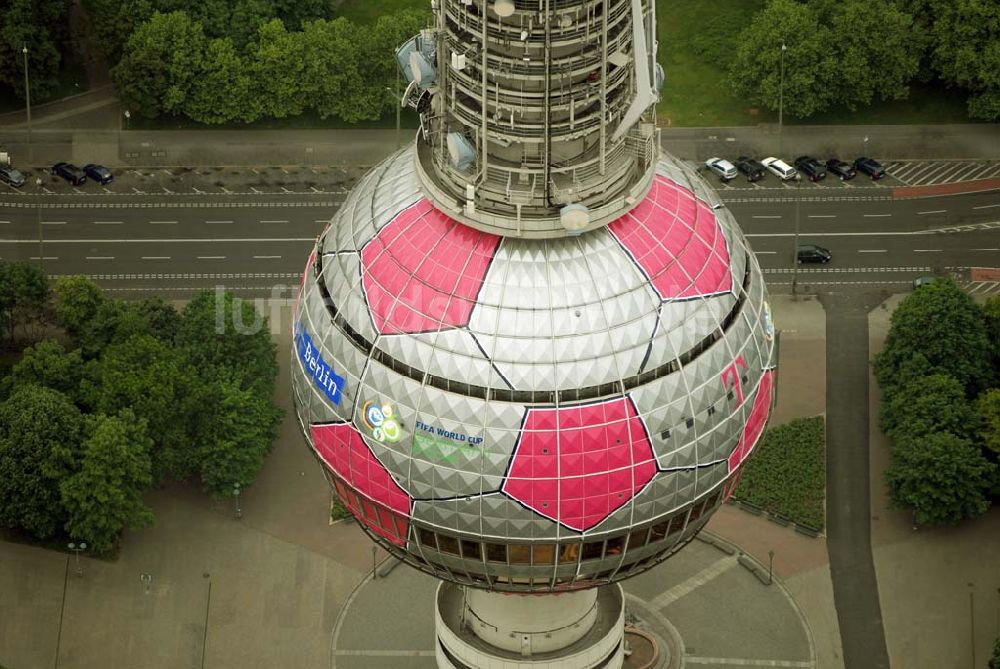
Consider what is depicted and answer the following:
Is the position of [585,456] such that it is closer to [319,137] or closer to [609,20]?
[609,20]

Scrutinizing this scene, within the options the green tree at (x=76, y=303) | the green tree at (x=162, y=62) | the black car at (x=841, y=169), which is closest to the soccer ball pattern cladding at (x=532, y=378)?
the green tree at (x=76, y=303)

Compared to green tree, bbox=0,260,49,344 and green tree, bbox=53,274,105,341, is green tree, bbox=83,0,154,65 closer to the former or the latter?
green tree, bbox=0,260,49,344

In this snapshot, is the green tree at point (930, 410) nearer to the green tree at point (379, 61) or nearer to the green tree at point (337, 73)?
the green tree at point (379, 61)

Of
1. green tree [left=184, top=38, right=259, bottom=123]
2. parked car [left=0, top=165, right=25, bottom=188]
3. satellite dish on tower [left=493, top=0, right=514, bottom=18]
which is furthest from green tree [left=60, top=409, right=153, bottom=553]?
satellite dish on tower [left=493, top=0, right=514, bottom=18]

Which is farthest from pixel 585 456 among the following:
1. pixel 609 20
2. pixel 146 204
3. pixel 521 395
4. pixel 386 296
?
pixel 146 204

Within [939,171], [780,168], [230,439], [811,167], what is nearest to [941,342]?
[811,167]
